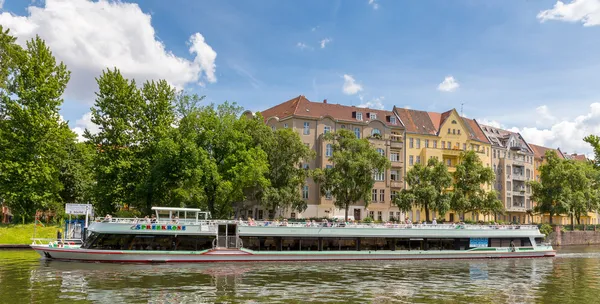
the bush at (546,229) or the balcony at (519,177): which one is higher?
the balcony at (519,177)

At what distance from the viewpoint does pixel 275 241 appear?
45438 mm

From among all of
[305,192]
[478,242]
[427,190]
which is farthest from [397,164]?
[478,242]

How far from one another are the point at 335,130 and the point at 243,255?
38.1m

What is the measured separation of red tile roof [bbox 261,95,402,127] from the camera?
78.1 metres

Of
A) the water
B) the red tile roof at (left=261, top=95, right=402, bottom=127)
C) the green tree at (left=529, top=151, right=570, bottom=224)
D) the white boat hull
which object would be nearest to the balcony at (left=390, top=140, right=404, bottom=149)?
the red tile roof at (left=261, top=95, right=402, bottom=127)

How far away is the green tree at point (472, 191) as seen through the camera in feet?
243

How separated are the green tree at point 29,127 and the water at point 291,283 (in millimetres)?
15335

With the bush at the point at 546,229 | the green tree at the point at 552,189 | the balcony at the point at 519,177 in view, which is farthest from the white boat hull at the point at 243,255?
the balcony at the point at 519,177

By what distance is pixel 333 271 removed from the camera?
38000 millimetres

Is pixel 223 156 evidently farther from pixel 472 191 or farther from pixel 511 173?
pixel 511 173

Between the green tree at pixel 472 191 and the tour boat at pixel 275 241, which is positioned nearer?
the tour boat at pixel 275 241

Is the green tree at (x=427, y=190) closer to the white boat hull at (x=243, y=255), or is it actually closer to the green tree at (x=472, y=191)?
the green tree at (x=472, y=191)

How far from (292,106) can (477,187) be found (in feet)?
99.6

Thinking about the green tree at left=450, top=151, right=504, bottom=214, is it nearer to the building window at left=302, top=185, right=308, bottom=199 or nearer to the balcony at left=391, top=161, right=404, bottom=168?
the balcony at left=391, top=161, right=404, bottom=168
